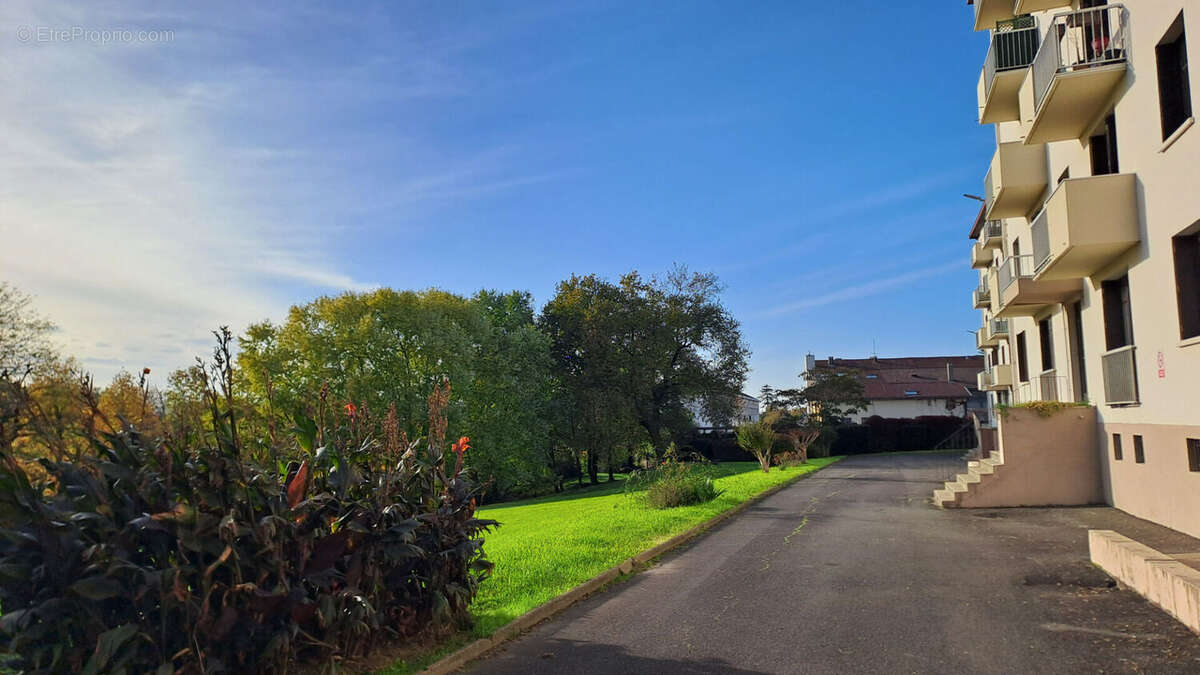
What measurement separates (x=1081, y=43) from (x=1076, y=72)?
192 centimetres

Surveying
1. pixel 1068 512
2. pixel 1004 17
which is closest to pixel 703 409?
pixel 1004 17

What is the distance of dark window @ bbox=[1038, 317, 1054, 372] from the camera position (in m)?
22.4

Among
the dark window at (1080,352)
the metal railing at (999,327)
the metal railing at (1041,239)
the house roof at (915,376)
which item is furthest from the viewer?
the house roof at (915,376)

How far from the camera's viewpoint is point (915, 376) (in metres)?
83.3

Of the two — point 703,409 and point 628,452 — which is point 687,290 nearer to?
point 703,409

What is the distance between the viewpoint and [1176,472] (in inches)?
496

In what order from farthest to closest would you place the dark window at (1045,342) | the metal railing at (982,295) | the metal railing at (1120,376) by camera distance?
the metal railing at (982,295) → the dark window at (1045,342) → the metal railing at (1120,376)

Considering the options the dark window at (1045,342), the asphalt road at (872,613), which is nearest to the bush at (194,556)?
the asphalt road at (872,613)

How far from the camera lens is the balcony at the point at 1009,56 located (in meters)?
19.1

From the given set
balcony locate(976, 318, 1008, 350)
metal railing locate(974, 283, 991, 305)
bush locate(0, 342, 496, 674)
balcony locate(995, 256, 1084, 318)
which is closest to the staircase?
balcony locate(995, 256, 1084, 318)

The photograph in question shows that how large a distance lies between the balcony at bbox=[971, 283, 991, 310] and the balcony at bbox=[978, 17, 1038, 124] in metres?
22.1

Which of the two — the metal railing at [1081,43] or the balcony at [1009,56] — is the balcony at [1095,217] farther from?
the balcony at [1009,56]

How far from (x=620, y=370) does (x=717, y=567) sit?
37206 millimetres

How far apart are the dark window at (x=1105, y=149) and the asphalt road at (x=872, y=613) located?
6.66m
